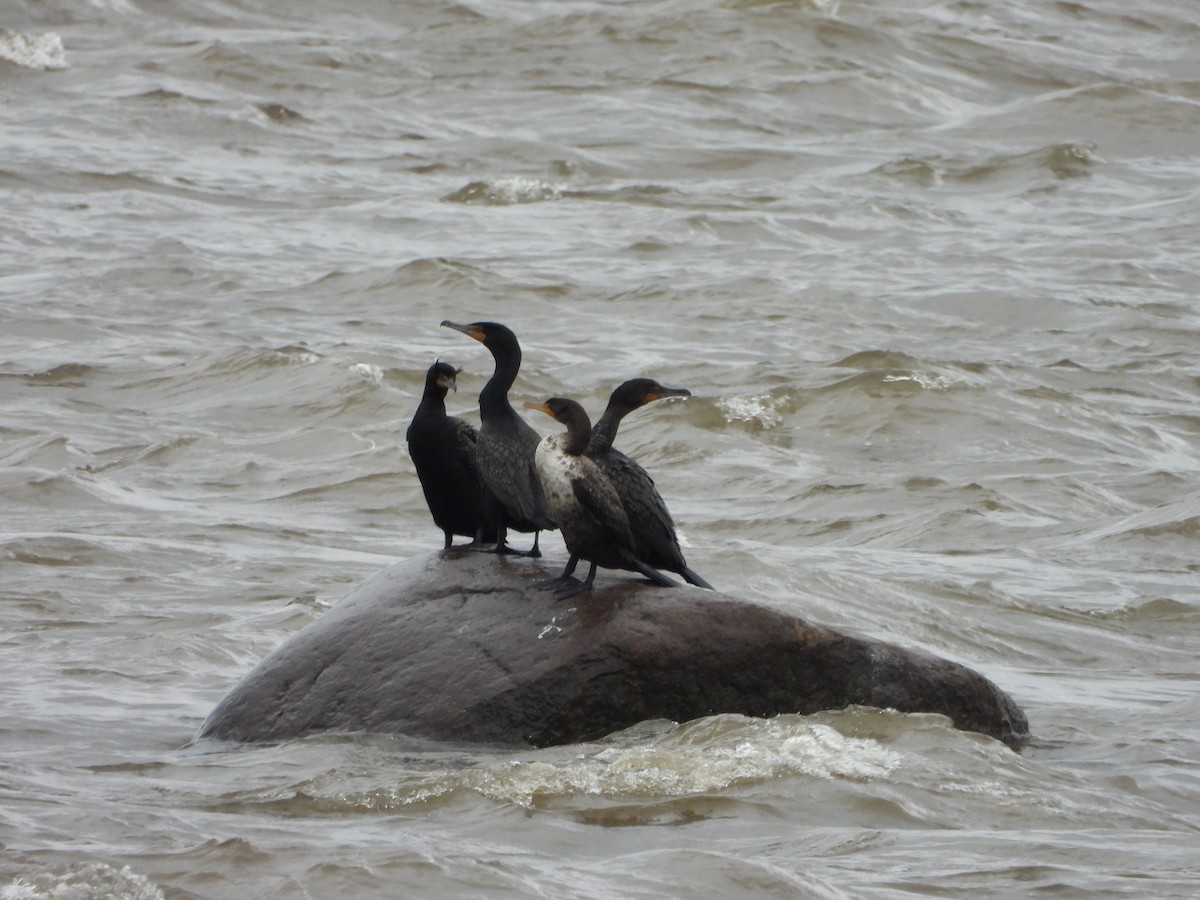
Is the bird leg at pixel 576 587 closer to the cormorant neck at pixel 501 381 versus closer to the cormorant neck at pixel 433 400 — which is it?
the cormorant neck at pixel 501 381

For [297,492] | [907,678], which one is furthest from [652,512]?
[297,492]

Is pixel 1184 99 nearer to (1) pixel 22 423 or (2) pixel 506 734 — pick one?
(1) pixel 22 423

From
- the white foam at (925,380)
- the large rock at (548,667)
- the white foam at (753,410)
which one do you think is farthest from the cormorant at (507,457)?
the white foam at (925,380)

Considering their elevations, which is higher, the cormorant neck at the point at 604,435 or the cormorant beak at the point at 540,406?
the cormorant beak at the point at 540,406

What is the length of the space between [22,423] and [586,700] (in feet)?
25.7

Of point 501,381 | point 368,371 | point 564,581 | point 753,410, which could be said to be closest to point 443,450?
point 501,381

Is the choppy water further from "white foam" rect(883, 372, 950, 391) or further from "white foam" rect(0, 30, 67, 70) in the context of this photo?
"white foam" rect(0, 30, 67, 70)

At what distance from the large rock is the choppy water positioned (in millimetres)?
151

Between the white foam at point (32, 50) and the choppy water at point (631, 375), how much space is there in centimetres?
14

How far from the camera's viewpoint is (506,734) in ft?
22.6

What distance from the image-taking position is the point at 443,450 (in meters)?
7.46

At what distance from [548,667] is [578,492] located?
2.05ft

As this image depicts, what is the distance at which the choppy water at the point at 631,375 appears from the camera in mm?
6266

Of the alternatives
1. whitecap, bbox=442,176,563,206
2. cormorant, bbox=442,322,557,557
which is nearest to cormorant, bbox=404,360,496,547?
cormorant, bbox=442,322,557,557
